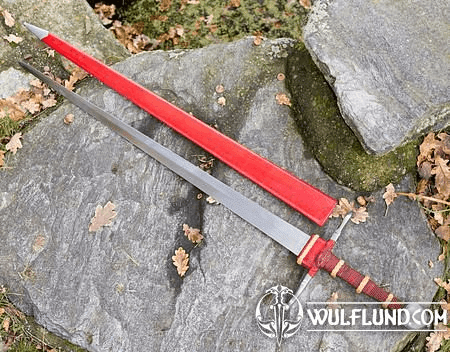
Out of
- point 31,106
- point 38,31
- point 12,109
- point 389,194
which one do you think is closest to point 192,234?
point 389,194

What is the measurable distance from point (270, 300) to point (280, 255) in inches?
13.0

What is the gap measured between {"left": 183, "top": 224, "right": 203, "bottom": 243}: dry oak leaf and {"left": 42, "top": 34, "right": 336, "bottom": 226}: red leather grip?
56 centimetres

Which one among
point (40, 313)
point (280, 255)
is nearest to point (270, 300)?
point (280, 255)

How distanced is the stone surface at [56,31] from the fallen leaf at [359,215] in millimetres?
2443

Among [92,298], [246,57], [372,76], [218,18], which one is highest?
[372,76]

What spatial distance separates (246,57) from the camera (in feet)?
13.1

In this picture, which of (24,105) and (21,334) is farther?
(24,105)

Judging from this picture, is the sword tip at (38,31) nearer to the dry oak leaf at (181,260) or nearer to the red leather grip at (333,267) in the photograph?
the dry oak leaf at (181,260)

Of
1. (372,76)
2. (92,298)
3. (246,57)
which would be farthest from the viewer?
(246,57)

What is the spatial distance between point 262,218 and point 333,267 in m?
0.60

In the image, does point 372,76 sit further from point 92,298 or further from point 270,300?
point 92,298

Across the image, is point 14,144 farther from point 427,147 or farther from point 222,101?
point 427,147

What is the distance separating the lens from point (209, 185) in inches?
142

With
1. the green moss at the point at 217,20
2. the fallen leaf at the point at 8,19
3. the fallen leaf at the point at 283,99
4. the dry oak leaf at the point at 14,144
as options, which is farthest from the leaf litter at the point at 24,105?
the fallen leaf at the point at 283,99
